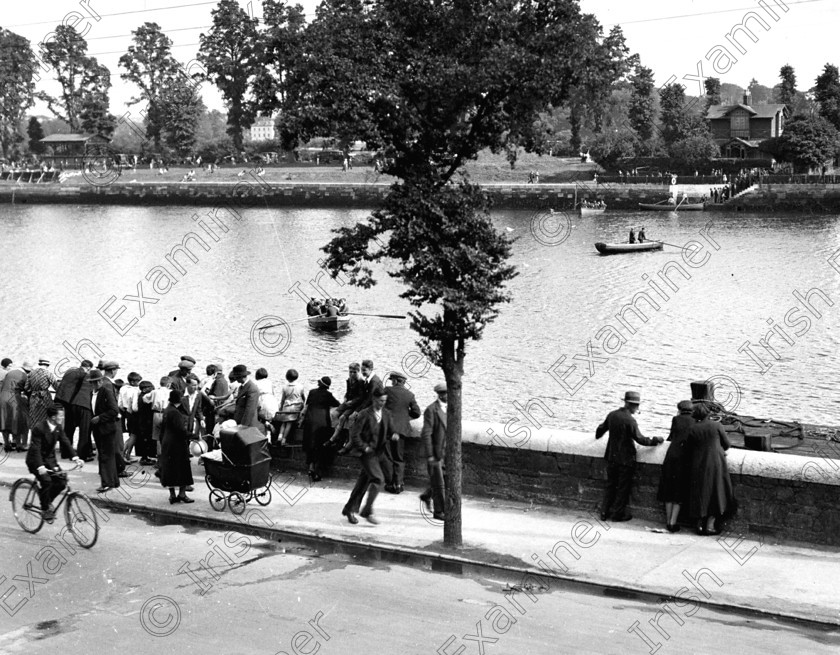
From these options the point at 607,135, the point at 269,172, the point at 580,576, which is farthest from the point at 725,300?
the point at 269,172

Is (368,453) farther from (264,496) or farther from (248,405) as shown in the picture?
(248,405)

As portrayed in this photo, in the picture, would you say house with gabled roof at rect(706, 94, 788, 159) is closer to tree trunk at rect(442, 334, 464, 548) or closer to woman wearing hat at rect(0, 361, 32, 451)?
woman wearing hat at rect(0, 361, 32, 451)

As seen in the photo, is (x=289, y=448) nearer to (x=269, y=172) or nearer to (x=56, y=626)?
(x=56, y=626)

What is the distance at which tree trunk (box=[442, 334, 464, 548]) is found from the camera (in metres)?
13.0

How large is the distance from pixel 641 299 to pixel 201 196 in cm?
6587

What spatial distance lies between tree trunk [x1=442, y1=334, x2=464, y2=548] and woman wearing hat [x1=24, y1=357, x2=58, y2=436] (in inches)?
310

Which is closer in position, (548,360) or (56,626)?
(56,626)

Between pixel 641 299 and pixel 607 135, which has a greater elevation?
pixel 607 135

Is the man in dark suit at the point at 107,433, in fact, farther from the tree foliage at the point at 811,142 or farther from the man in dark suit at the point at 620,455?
the tree foliage at the point at 811,142

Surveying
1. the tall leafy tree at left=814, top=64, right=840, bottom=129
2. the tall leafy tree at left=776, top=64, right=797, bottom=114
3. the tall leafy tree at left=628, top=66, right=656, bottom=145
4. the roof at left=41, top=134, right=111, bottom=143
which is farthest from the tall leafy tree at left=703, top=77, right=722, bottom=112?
the roof at left=41, top=134, right=111, bottom=143

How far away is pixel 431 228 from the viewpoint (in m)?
12.8

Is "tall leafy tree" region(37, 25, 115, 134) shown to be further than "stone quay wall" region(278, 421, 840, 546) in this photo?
Yes

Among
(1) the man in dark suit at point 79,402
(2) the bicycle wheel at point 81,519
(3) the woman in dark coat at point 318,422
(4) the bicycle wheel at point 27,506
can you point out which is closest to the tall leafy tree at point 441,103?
(3) the woman in dark coat at point 318,422

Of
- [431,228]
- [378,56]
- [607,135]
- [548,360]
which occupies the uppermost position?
[607,135]
